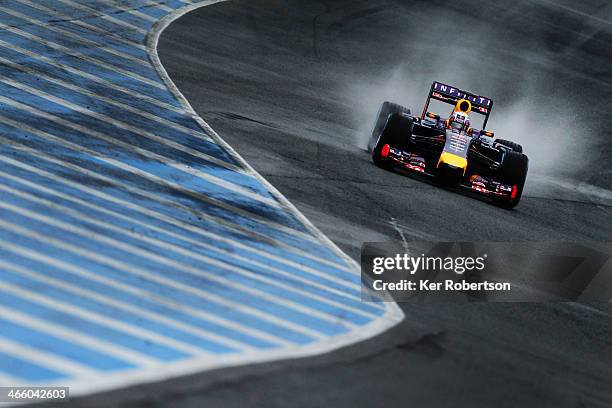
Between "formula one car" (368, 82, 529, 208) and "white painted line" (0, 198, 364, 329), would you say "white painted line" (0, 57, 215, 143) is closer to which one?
"formula one car" (368, 82, 529, 208)

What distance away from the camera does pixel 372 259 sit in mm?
13016

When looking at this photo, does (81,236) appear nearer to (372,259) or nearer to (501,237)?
(372,259)

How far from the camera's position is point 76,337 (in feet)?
27.2

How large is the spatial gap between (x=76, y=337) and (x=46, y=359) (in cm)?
53

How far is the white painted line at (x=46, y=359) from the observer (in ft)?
25.2

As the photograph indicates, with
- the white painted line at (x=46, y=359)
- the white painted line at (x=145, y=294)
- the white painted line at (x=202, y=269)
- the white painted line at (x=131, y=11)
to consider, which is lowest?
the white painted line at (x=46, y=359)

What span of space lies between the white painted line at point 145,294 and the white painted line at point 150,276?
349 millimetres

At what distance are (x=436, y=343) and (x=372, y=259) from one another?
8.92 feet

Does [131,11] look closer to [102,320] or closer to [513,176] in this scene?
[513,176]

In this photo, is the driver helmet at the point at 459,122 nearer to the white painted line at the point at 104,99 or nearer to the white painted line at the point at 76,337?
the white painted line at the point at 104,99

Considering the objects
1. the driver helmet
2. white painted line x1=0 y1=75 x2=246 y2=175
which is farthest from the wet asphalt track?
the driver helmet

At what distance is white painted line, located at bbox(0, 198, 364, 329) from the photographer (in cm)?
1045

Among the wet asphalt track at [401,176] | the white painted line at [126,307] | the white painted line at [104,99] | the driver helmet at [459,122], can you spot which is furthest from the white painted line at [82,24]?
the white painted line at [126,307]

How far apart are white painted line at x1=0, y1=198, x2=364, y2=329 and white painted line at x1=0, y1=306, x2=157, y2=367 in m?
2.22
